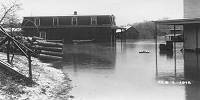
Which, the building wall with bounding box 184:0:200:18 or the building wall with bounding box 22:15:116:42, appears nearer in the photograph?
the building wall with bounding box 184:0:200:18

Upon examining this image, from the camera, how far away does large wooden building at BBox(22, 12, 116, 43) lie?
5700 cm

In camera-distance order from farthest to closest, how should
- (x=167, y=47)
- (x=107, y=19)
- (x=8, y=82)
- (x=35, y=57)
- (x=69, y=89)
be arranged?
(x=107, y=19) < (x=167, y=47) < (x=35, y=57) < (x=69, y=89) < (x=8, y=82)

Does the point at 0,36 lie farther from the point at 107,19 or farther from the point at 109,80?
the point at 107,19

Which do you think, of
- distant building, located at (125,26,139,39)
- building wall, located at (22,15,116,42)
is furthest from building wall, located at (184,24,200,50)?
distant building, located at (125,26,139,39)

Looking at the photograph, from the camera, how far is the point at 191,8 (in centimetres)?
2934

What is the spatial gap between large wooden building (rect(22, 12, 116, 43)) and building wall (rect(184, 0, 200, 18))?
2728cm

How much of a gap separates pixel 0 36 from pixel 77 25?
128 ft

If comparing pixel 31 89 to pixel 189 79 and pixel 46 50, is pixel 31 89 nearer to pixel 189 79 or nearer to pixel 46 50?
pixel 189 79

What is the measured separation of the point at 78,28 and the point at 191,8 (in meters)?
30.2

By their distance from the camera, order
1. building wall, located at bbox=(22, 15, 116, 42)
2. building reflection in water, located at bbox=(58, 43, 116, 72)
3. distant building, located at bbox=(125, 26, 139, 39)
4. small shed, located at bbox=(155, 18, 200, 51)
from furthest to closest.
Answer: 1. distant building, located at bbox=(125, 26, 139, 39)
2. building wall, located at bbox=(22, 15, 116, 42)
3. small shed, located at bbox=(155, 18, 200, 51)
4. building reflection in water, located at bbox=(58, 43, 116, 72)

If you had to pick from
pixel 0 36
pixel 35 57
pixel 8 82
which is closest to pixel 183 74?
A: pixel 8 82

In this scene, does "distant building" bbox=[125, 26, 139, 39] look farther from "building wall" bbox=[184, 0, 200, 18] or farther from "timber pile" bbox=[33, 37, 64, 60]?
"timber pile" bbox=[33, 37, 64, 60]

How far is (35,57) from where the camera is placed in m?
23.4

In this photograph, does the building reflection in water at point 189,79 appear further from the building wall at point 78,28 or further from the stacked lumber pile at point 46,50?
the building wall at point 78,28
